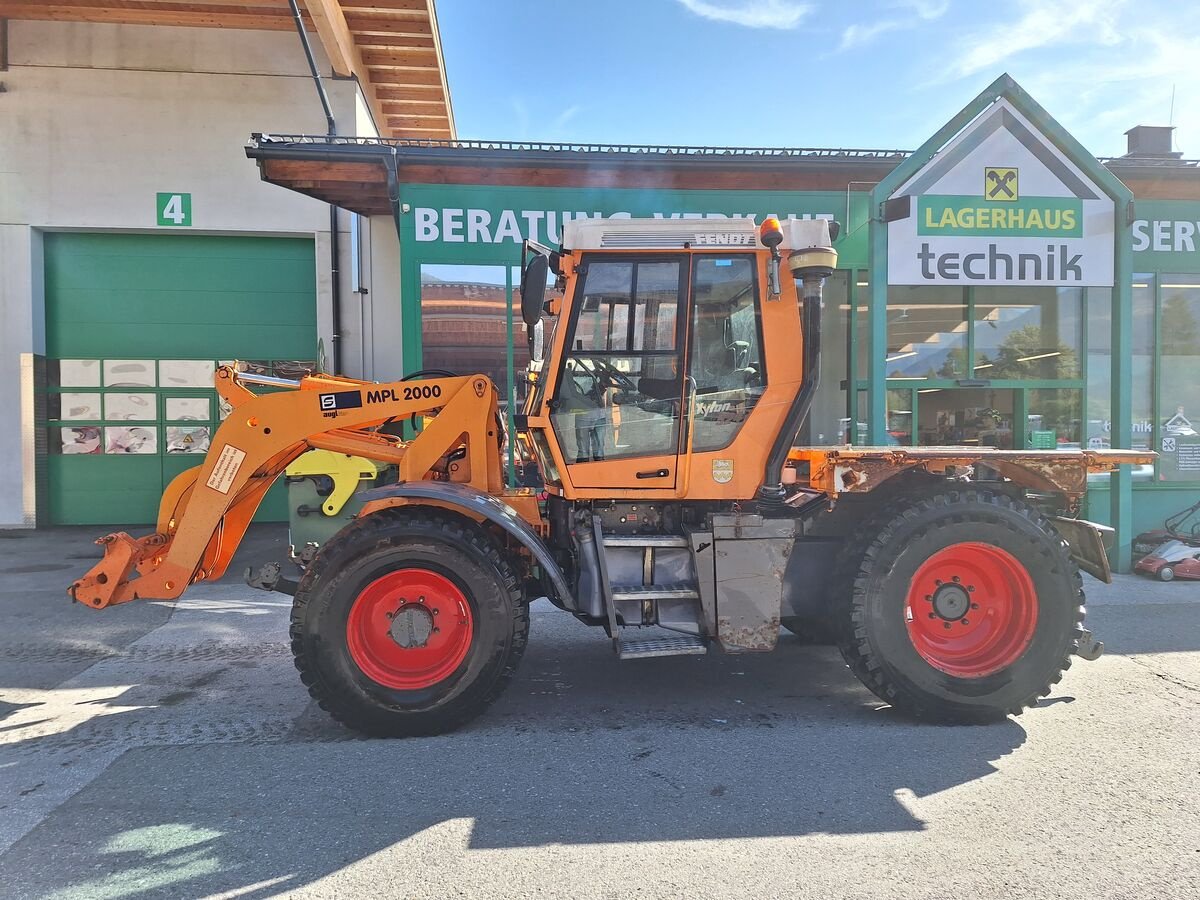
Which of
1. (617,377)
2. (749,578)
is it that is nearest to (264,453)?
(617,377)

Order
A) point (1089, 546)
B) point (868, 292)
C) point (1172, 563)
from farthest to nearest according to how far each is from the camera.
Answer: point (868, 292)
point (1172, 563)
point (1089, 546)

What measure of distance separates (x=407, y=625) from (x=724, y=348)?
7.61ft

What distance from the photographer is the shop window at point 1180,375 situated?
8477 mm

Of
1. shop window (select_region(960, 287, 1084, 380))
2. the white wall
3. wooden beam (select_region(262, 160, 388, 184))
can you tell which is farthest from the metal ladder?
the white wall

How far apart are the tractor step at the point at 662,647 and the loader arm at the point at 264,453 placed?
125cm

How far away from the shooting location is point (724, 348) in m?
3.94

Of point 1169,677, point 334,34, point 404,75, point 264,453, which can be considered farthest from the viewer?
point 404,75

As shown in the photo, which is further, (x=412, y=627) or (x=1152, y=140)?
(x=1152, y=140)

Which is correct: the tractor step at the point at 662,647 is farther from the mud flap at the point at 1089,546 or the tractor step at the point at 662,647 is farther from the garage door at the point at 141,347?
the garage door at the point at 141,347

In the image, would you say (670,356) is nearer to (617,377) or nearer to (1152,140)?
(617,377)

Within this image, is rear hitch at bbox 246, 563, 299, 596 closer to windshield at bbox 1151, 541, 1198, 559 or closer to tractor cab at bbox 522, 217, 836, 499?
tractor cab at bbox 522, 217, 836, 499

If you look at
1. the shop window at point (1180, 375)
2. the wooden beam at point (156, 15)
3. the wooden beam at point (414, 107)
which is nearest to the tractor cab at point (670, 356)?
the shop window at point (1180, 375)

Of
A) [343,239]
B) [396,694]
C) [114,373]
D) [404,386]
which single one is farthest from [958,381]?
[114,373]

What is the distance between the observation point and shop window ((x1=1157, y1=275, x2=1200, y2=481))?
27.8 feet
